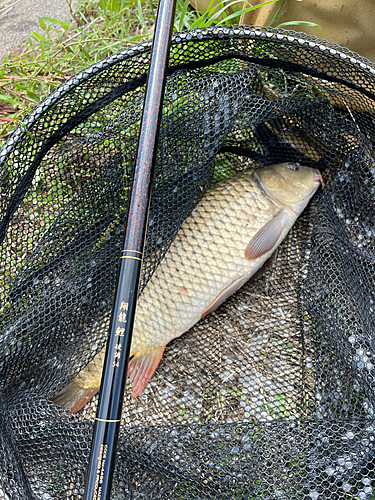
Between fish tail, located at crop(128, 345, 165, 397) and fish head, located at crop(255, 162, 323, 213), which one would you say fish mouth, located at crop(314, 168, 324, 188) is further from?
fish tail, located at crop(128, 345, 165, 397)

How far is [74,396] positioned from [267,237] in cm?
80

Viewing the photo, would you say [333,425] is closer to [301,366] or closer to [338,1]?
[301,366]

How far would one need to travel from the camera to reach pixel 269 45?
3.68 ft

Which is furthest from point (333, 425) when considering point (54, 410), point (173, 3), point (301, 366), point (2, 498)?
point (173, 3)

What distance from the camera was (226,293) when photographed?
1.31 m

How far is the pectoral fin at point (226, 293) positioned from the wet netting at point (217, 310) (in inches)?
2.8

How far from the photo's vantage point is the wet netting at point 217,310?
1003 millimetres

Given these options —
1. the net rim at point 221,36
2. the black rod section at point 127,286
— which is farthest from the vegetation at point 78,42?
the black rod section at point 127,286

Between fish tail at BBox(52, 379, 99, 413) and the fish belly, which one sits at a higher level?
the fish belly

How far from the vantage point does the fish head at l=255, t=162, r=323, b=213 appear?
136 centimetres

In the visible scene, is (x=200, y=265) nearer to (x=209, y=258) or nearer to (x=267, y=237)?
(x=209, y=258)

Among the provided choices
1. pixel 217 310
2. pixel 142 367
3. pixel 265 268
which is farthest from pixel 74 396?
pixel 265 268

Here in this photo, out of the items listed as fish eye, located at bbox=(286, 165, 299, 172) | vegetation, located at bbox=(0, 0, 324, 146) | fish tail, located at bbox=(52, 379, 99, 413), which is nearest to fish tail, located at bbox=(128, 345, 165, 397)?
fish tail, located at bbox=(52, 379, 99, 413)

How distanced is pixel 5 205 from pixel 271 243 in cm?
83
